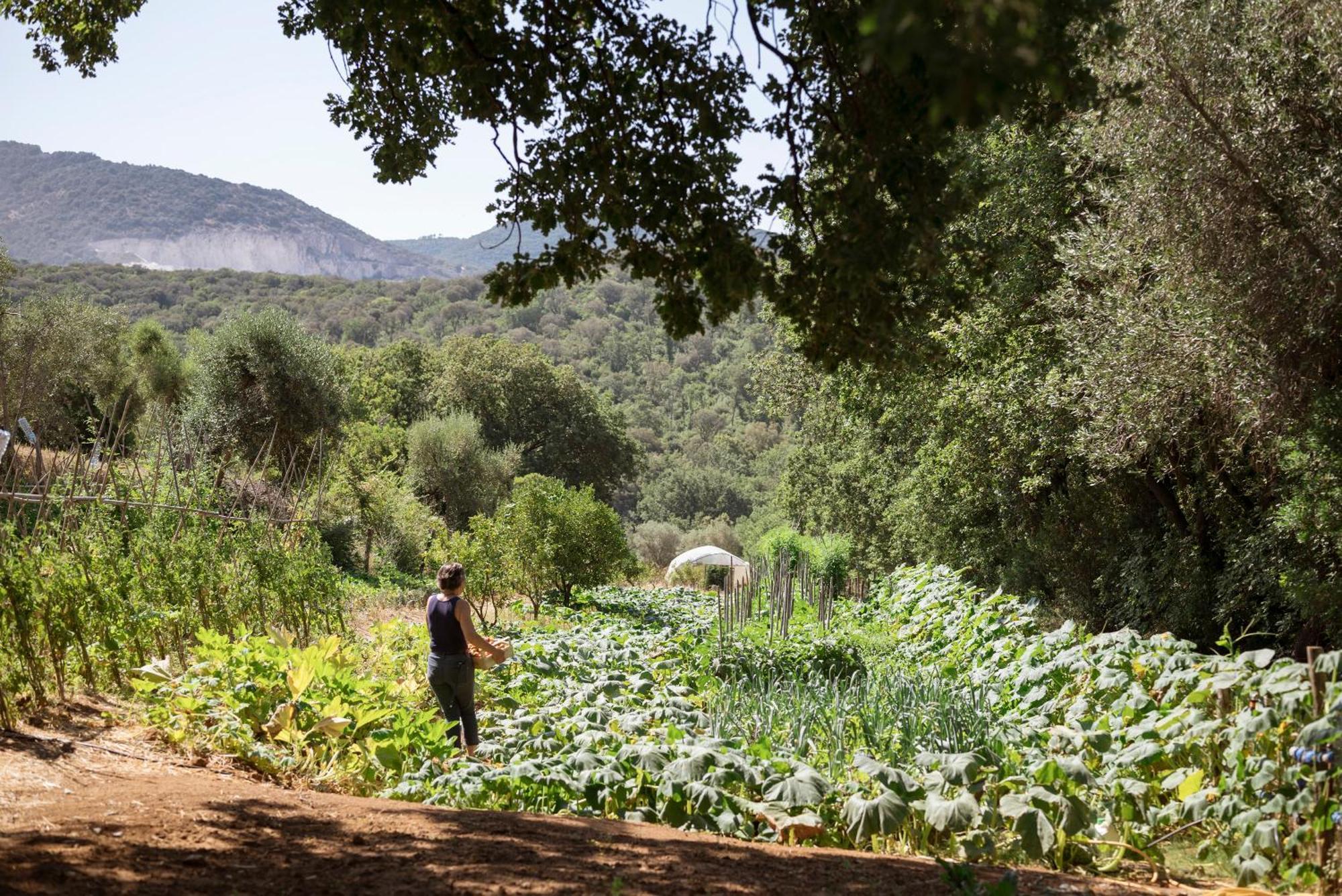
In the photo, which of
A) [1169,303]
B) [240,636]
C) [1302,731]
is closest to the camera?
[1302,731]

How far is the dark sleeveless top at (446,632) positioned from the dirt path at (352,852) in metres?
1.55

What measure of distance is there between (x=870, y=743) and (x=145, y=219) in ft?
434

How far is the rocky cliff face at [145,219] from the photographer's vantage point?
112m

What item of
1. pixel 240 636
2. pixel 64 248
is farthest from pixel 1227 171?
pixel 64 248

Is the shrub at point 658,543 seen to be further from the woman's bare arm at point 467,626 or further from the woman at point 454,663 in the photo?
the woman at point 454,663

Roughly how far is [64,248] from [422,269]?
56.0 m

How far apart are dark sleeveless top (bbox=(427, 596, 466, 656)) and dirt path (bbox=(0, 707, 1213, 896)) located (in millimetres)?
1548

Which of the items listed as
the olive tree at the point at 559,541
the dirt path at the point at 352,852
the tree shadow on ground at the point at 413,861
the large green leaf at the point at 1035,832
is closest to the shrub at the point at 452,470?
the olive tree at the point at 559,541

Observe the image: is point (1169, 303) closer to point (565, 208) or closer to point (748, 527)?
point (565, 208)

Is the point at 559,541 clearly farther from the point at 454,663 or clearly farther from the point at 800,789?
the point at 800,789

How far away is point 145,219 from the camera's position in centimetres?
11819

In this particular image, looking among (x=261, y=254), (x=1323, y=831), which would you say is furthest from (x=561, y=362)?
(x=261, y=254)

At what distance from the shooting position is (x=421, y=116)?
5789mm

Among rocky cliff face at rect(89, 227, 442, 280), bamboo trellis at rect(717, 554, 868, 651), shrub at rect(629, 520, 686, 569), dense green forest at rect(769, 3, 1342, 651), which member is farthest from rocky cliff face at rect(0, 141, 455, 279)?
dense green forest at rect(769, 3, 1342, 651)
